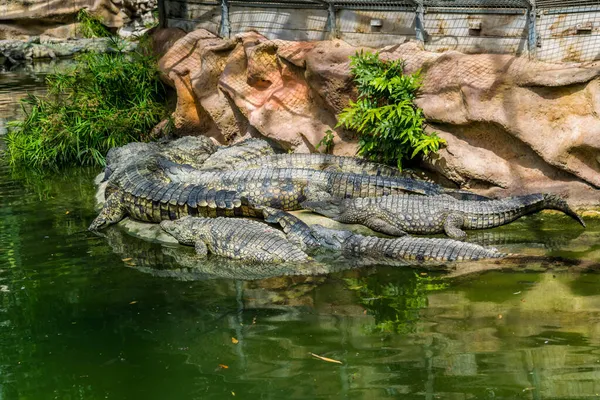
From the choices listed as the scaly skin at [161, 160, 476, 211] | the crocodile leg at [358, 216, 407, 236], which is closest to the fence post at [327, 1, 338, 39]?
the scaly skin at [161, 160, 476, 211]

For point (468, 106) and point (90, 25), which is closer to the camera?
point (468, 106)

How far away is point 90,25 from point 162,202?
14.9m

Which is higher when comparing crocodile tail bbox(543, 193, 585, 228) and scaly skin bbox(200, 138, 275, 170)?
crocodile tail bbox(543, 193, 585, 228)

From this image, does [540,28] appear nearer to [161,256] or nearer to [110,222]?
[161,256]

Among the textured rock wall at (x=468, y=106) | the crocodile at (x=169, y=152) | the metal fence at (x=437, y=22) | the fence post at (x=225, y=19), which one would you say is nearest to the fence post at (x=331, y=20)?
the metal fence at (x=437, y=22)

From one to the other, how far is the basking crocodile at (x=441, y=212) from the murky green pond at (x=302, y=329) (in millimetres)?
176

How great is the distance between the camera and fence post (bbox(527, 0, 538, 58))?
855 centimetres

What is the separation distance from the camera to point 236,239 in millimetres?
7926

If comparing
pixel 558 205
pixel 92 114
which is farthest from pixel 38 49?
pixel 558 205

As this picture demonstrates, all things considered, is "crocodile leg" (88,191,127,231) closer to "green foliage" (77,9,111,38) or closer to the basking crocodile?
the basking crocodile

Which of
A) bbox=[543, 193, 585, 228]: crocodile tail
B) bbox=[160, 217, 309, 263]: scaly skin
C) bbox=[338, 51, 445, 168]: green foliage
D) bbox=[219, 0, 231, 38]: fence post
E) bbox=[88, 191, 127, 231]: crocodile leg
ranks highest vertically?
bbox=[219, 0, 231, 38]: fence post

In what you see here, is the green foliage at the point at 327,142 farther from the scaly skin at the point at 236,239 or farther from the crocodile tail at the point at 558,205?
the crocodile tail at the point at 558,205

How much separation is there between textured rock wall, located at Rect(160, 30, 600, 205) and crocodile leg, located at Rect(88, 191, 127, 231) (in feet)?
7.77

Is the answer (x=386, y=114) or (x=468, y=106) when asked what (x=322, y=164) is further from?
(x=468, y=106)
